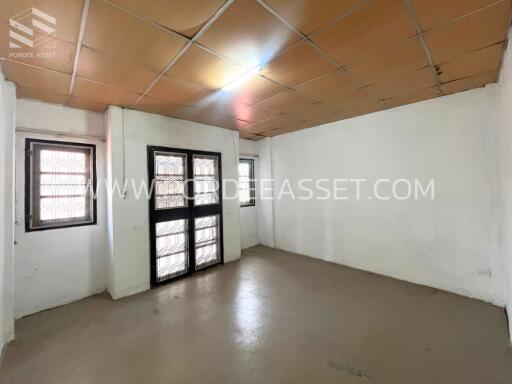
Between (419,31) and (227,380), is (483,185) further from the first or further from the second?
(227,380)

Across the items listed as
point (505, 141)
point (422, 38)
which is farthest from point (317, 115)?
point (505, 141)

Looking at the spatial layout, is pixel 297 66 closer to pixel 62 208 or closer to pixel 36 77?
pixel 36 77

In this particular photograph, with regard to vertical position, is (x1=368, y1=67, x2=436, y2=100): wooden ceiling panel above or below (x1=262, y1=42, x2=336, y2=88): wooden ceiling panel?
above

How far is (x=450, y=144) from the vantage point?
3125 mm

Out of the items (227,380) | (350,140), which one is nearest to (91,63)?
(227,380)

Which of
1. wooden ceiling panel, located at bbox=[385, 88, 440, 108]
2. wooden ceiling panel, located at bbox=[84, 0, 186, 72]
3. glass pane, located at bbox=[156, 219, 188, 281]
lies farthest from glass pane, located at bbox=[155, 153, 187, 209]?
wooden ceiling panel, located at bbox=[385, 88, 440, 108]

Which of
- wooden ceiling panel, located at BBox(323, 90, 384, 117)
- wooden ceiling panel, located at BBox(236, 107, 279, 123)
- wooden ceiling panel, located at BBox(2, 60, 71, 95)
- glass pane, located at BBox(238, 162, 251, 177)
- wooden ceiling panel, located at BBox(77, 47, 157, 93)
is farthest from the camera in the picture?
glass pane, located at BBox(238, 162, 251, 177)

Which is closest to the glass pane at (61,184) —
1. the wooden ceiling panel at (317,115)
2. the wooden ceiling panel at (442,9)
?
the wooden ceiling panel at (317,115)

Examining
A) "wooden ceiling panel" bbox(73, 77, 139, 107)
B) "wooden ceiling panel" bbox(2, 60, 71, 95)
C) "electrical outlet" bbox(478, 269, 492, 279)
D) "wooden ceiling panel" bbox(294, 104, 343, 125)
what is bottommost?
"electrical outlet" bbox(478, 269, 492, 279)

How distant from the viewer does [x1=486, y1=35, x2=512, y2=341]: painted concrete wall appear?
209 centimetres

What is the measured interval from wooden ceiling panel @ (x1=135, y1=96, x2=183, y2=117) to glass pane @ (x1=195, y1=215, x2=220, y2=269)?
189 centimetres

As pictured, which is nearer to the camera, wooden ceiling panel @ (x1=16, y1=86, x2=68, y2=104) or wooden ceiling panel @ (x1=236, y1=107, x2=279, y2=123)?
wooden ceiling panel @ (x1=16, y1=86, x2=68, y2=104)

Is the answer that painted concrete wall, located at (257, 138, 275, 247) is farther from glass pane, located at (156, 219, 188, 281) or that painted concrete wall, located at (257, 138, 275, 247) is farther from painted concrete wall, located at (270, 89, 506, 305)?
glass pane, located at (156, 219, 188, 281)

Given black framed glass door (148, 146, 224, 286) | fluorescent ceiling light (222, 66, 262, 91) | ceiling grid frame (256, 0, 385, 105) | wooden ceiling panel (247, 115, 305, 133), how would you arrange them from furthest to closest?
1. wooden ceiling panel (247, 115, 305, 133)
2. black framed glass door (148, 146, 224, 286)
3. fluorescent ceiling light (222, 66, 262, 91)
4. ceiling grid frame (256, 0, 385, 105)
